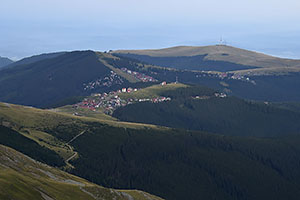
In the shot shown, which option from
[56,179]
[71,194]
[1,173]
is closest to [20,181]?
[1,173]

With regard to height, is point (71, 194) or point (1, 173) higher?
point (1, 173)

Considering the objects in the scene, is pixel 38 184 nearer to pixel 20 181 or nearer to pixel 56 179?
pixel 20 181

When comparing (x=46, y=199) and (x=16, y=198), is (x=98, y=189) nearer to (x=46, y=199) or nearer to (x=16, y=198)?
(x=46, y=199)

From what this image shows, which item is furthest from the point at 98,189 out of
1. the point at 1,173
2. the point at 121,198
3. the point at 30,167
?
the point at 1,173

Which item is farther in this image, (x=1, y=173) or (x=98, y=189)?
(x=98, y=189)

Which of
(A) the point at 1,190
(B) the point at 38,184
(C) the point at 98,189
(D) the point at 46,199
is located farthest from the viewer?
(C) the point at 98,189

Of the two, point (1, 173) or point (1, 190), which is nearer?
point (1, 190)

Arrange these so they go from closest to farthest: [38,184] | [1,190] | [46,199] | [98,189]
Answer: [1,190] < [46,199] < [38,184] < [98,189]

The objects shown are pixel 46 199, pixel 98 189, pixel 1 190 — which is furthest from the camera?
pixel 98 189

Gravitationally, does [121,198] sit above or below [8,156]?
below
